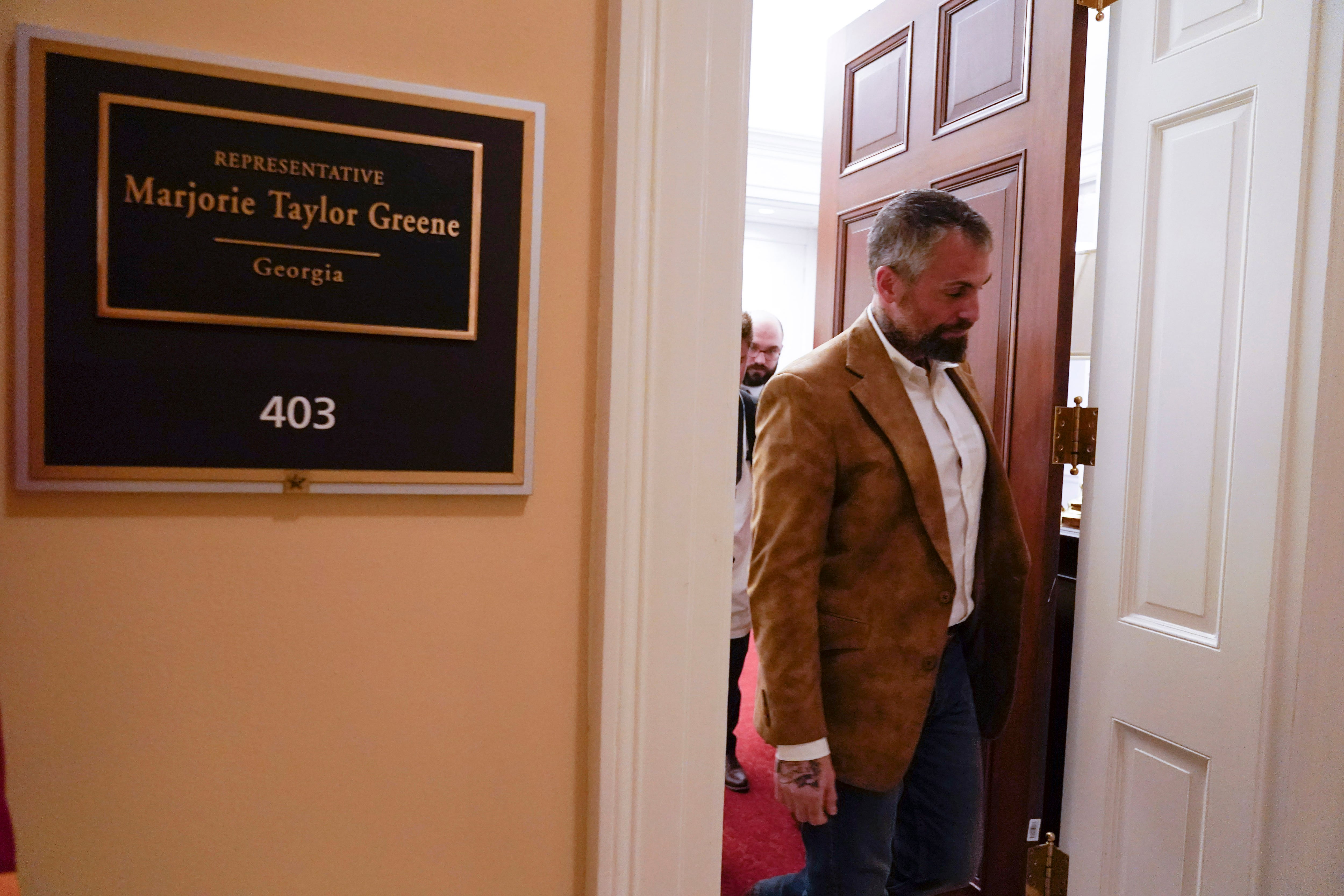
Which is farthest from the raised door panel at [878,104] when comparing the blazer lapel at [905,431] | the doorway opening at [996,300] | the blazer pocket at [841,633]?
the blazer pocket at [841,633]

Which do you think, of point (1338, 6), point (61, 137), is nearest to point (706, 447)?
point (61, 137)

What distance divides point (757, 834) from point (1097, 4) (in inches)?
94.9

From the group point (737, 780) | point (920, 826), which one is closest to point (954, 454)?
point (920, 826)

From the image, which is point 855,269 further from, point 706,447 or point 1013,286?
point 706,447

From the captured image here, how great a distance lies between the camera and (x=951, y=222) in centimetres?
153

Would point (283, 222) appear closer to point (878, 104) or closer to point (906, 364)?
point (906, 364)

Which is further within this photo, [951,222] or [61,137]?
[951,222]

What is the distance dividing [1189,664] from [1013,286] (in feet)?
2.77

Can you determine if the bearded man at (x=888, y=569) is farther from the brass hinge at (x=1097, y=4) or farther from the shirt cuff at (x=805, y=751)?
the brass hinge at (x=1097, y=4)

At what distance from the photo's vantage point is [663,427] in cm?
70

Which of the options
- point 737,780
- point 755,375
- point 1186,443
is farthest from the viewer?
point 755,375

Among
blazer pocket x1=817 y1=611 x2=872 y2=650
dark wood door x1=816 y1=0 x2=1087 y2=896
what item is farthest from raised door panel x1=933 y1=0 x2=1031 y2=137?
blazer pocket x1=817 y1=611 x2=872 y2=650

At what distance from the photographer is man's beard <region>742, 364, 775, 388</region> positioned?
9.71ft

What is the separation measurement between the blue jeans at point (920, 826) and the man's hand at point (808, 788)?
3.1 inches
